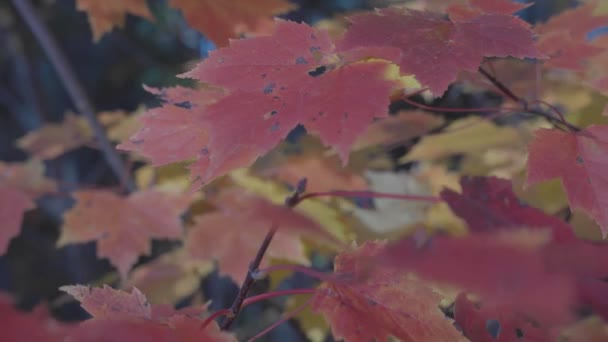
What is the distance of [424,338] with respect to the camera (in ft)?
1.93

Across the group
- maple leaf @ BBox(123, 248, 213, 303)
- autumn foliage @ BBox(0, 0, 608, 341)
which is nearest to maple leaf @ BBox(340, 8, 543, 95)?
autumn foliage @ BBox(0, 0, 608, 341)

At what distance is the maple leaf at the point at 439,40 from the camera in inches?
23.6

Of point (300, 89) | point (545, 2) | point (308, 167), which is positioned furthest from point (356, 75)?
point (545, 2)

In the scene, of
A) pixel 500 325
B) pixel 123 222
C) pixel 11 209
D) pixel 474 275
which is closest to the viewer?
pixel 474 275

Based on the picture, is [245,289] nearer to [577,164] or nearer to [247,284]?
[247,284]

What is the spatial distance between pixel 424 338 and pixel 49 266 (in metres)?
3.29

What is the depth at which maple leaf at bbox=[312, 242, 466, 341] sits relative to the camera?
0.59 metres

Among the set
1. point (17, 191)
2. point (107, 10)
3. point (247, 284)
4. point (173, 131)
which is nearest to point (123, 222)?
point (17, 191)

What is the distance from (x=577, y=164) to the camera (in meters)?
0.64

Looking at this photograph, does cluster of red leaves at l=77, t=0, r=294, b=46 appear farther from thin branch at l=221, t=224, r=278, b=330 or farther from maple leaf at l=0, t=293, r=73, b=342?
maple leaf at l=0, t=293, r=73, b=342

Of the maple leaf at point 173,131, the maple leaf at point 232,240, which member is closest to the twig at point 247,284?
the maple leaf at point 173,131

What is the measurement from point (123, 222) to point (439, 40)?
0.79 m

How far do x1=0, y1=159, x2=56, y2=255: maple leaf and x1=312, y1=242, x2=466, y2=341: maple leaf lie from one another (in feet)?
1.97

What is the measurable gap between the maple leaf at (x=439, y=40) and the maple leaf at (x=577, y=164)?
0.11 m
